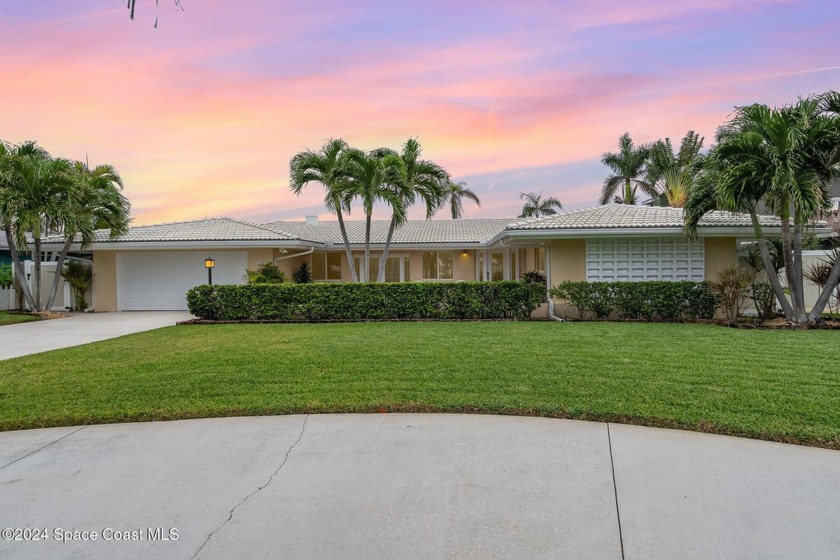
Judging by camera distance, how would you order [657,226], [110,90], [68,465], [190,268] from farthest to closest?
1. [190,268]
2. [657,226]
3. [110,90]
4. [68,465]

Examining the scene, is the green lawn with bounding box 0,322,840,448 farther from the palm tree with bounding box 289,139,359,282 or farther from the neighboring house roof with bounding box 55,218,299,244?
the neighboring house roof with bounding box 55,218,299,244

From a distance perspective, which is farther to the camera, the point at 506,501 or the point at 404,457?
the point at 404,457

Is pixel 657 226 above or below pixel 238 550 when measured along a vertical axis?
above

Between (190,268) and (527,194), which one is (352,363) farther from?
(527,194)

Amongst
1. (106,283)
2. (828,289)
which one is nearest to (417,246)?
(106,283)

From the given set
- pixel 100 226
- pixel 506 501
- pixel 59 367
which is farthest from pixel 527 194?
pixel 506 501

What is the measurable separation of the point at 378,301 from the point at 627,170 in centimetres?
2463

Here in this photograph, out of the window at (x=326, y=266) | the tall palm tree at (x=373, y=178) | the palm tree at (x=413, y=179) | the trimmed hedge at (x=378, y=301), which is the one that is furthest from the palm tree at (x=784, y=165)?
the window at (x=326, y=266)

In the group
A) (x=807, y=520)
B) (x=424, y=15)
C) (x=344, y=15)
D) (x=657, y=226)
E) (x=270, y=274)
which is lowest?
(x=807, y=520)

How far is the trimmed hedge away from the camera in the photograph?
13555 mm

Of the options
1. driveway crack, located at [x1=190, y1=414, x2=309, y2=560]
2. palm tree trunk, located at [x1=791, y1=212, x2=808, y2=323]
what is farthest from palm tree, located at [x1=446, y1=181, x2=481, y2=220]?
driveway crack, located at [x1=190, y1=414, x2=309, y2=560]

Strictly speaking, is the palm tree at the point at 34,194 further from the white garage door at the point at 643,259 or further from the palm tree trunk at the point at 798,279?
the palm tree trunk at the point at 798,279

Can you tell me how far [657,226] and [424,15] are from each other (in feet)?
27.3

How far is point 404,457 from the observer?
4.18 metres
